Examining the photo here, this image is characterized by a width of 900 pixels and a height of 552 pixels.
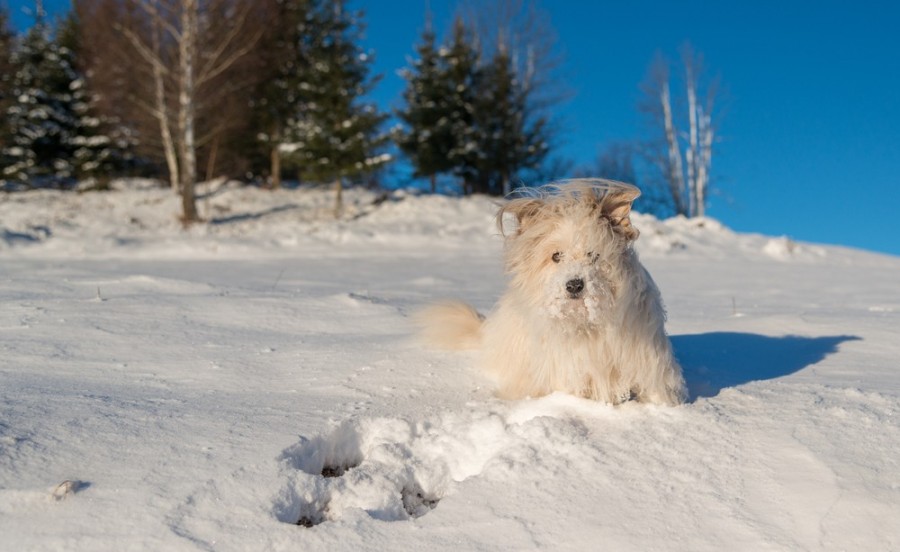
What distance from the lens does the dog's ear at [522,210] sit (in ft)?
11.7

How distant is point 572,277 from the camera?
322 centimetres

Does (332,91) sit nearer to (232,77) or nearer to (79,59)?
(232,77)

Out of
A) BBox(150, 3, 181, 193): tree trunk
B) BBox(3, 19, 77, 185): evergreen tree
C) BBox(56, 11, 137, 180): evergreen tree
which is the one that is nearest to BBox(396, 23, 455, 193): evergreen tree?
BBox(150, 3, 181, 193): tree trunk

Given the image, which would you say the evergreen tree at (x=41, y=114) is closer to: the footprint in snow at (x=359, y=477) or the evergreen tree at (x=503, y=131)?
the evergreen tree at (x=503, y=131)

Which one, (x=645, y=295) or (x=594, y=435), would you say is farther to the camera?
(x=645, y=295)

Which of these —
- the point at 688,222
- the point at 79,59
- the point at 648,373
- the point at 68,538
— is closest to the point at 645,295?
the point at 648,373

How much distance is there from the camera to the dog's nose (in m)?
3.21

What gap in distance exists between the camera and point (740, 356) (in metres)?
4.73

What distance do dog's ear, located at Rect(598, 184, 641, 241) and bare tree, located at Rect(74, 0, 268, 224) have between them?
16.4 m

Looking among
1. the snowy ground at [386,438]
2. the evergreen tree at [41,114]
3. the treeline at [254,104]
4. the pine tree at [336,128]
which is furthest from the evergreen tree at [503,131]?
the snowy ground at [386,438]

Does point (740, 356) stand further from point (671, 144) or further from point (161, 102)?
point (671, 144)

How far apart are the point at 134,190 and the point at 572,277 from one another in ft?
74.4

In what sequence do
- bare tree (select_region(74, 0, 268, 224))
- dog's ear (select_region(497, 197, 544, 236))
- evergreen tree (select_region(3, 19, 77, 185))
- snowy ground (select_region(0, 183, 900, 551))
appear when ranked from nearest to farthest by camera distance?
snowy ground (select_region(0, 183, 900, 551)) < dog's ear (select_region(497, 197, 544, 236)) < bare tree (select_region(74, 0, 268, 224)) < evergreen tree (select_region(3, 19, 77, 185))

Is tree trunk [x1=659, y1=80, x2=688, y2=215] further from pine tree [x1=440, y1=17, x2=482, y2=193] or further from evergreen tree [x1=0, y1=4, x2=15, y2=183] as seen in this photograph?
evergreen tree [x1=0, y1=4, x2=15, y2=183]
